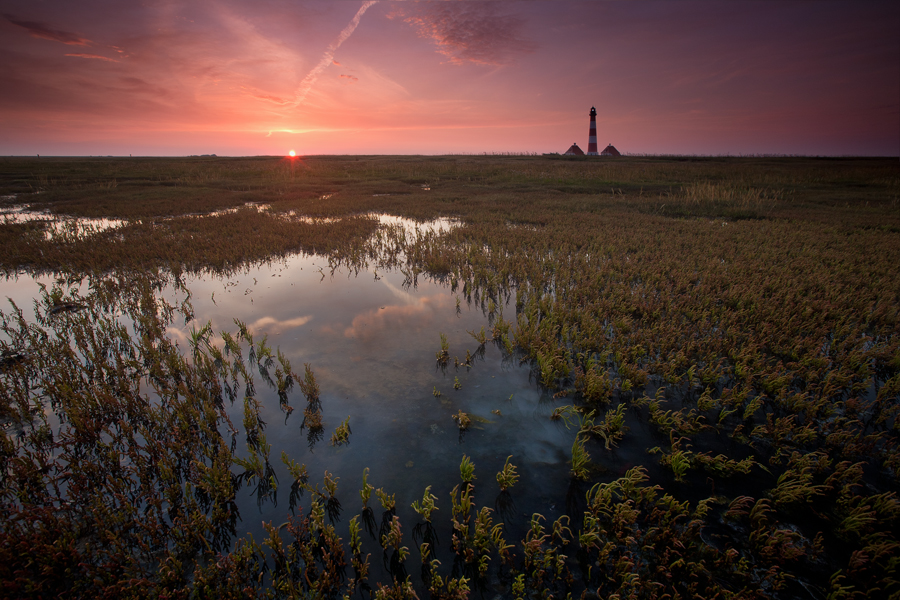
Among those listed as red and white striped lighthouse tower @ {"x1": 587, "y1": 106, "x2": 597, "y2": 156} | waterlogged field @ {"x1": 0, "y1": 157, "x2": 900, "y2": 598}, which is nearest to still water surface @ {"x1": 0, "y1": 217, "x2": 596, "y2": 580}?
waterlogged field @ {"x1": 0, "y1": 157, "x2": 900, "y2": 598}

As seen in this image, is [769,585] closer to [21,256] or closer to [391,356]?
[391,356]

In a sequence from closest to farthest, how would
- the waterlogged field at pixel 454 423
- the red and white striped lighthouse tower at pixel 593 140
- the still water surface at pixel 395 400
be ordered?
1. the waterlogged field at pixel 454 423
2. the still water surface at pixel 395 400
3. the red and white striped lighthouse tower at pixel 593 140

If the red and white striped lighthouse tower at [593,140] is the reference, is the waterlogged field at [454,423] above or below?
below

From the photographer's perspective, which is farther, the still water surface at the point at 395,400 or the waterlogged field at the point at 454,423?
the still water surface at the point at 395,400

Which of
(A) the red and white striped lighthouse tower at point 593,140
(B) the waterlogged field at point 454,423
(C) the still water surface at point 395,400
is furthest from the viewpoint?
(A) the red and white striped lighthouse tower at point 593,140

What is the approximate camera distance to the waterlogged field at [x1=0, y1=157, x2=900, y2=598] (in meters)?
3.55

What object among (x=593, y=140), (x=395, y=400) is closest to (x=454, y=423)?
(x=395, y=400)

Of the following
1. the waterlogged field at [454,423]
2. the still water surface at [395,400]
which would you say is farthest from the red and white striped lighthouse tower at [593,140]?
the still water surface at [395,400]

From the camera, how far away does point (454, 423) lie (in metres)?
5.57

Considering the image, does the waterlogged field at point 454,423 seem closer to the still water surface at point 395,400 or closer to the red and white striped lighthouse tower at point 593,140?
the still water surface at point 395,400

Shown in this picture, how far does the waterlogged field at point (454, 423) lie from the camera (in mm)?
3555

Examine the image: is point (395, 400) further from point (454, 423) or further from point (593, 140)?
point (593, 140)

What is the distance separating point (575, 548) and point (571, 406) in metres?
2.32

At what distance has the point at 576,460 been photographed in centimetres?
461
